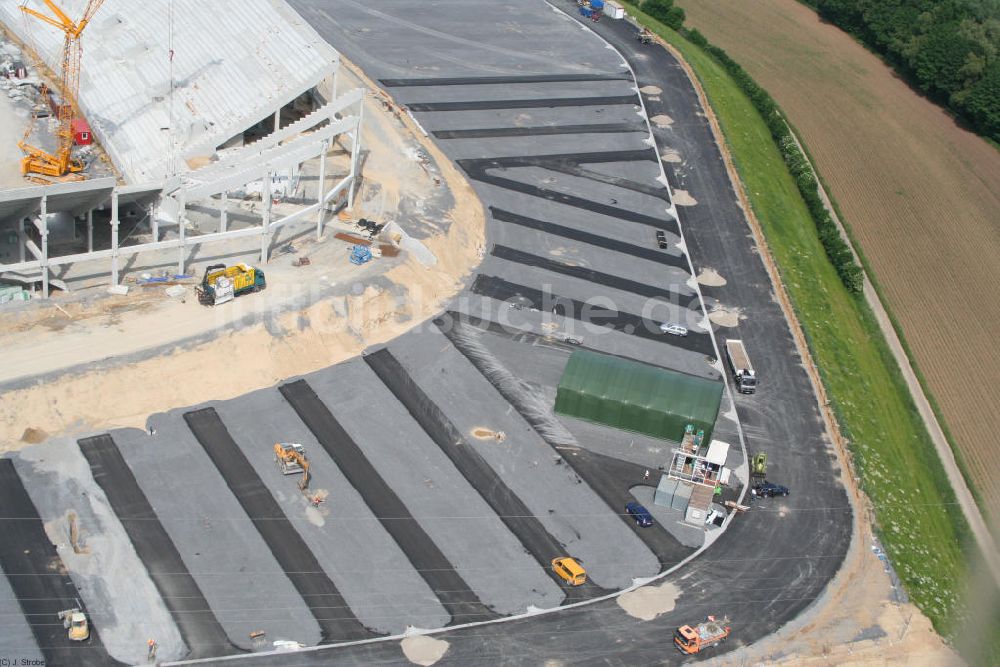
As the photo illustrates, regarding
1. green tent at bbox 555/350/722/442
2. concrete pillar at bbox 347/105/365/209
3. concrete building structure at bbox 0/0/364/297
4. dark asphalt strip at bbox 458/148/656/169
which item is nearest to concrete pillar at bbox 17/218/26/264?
concrete building structure at bbox 0/0/364/297

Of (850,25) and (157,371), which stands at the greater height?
(850,25)

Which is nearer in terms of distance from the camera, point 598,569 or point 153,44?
point 598,569

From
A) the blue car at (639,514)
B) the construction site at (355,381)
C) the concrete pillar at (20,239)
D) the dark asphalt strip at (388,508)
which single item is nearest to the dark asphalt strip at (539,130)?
the construction site at (355,381)

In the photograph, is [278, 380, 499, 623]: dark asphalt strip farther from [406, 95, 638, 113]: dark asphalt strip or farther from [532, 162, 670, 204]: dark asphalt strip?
[406, 95, 638, 113]: dark asphalt strip

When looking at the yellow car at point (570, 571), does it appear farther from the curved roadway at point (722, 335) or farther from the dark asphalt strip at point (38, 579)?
the dark asphalt strip at point (38, 579)

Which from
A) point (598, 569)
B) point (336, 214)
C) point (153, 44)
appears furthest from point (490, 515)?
point (153, 44)

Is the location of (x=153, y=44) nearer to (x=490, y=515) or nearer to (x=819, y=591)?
(x=490, y=515)
